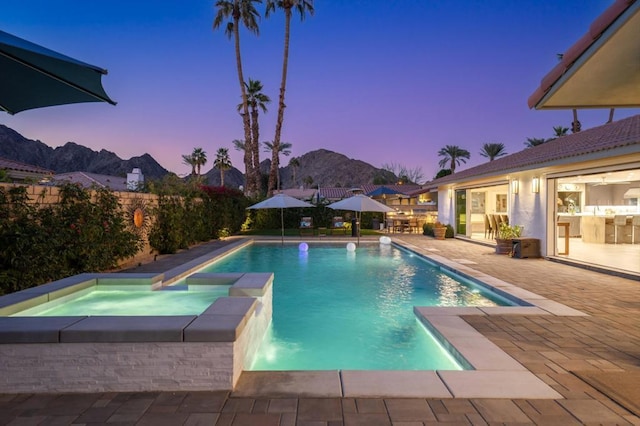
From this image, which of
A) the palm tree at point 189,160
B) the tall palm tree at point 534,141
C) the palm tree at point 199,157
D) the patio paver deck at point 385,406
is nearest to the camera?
the patio paver deck at point 385,406

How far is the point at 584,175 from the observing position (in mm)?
8883

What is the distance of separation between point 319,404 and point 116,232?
24.8 ft

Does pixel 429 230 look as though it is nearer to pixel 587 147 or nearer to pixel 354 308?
pixel 587 147

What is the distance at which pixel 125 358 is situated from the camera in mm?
2855

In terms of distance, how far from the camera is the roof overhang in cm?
257

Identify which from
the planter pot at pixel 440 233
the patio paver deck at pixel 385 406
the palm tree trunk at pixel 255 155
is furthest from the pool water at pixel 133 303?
the palm tree trunk at pixel 255 155

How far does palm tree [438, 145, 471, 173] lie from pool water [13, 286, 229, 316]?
55642mm

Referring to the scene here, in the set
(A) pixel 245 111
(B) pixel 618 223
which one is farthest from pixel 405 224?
(A) pixel 245 111

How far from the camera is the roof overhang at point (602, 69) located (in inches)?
101

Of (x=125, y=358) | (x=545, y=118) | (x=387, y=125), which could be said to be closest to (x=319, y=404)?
(x=125, y=358)

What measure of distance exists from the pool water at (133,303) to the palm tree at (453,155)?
183 ft

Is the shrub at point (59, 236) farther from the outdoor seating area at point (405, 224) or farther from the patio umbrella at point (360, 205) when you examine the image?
the outdoor seating area at point (405, 224)

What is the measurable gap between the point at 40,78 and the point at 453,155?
5821 centimetres

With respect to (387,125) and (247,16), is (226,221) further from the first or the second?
(387,125)
